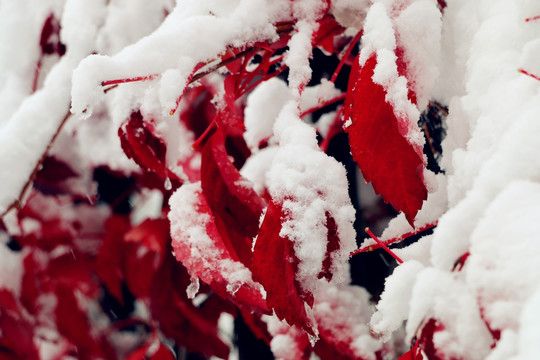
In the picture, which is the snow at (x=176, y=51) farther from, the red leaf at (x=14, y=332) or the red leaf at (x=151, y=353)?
the red leaf at (x=14, y=332)

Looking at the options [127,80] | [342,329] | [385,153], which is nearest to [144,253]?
[342,329]

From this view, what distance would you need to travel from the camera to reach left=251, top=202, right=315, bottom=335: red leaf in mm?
387

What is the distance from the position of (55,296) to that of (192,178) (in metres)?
0.87

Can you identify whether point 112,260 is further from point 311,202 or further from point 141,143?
point 311,202

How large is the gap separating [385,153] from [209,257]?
231mm

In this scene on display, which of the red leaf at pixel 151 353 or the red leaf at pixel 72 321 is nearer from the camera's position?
the red leaf at pixel 151 353

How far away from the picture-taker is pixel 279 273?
1.28ft

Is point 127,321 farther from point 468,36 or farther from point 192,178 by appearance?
point 468,36

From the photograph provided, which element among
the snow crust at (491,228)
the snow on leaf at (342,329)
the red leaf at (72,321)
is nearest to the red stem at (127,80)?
the snow crust at (491,228)

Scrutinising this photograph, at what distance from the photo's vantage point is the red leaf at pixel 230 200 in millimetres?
510

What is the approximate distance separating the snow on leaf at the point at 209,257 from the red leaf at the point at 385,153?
197 mm

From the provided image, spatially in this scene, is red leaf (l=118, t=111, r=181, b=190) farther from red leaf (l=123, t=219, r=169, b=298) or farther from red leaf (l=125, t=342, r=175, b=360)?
red leaf (l=125, t=342, r=175, b=360)

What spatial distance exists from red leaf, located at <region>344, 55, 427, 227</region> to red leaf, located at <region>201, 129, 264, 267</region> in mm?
172

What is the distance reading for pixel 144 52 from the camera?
18.2 inches
